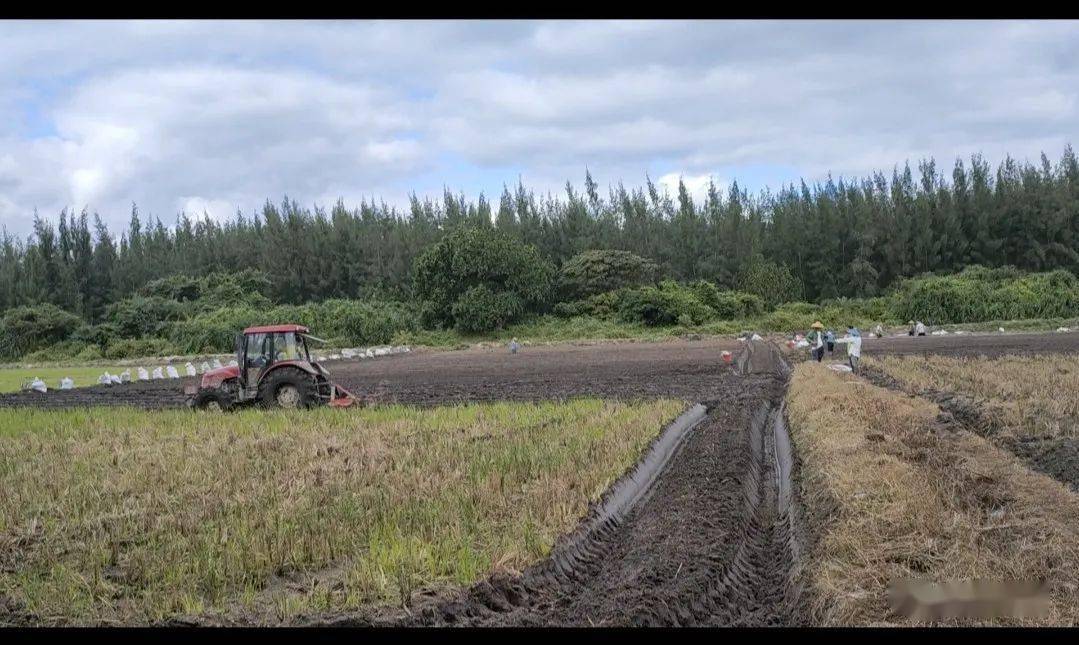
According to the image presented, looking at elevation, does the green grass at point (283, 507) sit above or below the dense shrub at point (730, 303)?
below

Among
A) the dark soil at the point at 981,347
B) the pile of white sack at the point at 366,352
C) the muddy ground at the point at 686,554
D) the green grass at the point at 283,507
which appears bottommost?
the dark soil at the point at 981,347

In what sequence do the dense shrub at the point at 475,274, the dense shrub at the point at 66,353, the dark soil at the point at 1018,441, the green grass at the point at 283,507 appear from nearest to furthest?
the green grass at the point at 283,507, the dark soil at the point at 1018,441, the dense shrub at the point at 66,353, the dense shrub at the point at 475,274

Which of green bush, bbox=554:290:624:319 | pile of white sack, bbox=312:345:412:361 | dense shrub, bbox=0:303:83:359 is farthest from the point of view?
green bush, bbox=554:290:624:319

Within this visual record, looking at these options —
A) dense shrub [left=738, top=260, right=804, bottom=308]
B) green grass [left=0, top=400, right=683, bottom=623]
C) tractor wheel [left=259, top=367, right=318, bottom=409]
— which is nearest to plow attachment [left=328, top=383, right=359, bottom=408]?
tractor wheel [left=259, top=367, right=318, bottom=409]

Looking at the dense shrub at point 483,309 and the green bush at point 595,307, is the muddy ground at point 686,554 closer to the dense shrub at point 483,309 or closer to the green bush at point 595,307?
the dense shrub at point 483,309

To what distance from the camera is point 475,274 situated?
50000mm

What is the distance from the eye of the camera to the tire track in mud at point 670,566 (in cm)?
482

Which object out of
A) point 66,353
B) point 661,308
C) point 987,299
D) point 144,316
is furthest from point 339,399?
point 987,299

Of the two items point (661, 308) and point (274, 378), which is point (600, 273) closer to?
point (661, 308)

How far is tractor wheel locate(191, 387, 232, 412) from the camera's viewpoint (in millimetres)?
15595

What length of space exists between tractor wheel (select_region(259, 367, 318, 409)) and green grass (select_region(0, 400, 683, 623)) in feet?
7.11

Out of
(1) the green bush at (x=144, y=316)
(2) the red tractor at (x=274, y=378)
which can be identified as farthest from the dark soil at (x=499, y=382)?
(1) the green bush at (x=144, y=316)

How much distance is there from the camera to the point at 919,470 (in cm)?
791

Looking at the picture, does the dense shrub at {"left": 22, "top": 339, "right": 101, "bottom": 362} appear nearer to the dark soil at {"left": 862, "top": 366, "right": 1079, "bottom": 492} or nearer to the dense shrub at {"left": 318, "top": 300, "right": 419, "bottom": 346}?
the dense shrub at {"left": 318, "top": 300, "right": 419, "bottom": 346}
